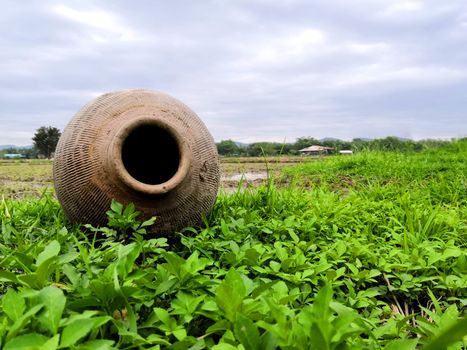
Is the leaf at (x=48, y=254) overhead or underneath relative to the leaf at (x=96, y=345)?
overhead

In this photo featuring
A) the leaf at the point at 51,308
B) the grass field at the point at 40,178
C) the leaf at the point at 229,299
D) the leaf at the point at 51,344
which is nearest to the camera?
the leaf at the point at 51,344

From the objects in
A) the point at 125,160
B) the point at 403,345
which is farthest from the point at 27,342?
the point at 125,160

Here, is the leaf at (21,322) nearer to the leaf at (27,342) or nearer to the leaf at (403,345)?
the leaf at (27,342)

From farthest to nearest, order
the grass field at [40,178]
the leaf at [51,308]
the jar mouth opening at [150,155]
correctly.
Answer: the grass field at [40,178], the jar mouth opening at [150,155], the leaf at [51,308]

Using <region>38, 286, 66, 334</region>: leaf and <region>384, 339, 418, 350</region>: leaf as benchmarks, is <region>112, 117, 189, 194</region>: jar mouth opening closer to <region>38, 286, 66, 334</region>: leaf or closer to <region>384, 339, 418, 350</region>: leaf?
<region>38, 286, 66, 334</region>: leaf

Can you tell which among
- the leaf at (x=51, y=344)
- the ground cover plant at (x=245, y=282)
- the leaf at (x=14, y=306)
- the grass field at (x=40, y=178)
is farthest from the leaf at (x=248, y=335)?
the grass field at (x=40, y=178)

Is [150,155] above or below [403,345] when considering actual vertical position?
above

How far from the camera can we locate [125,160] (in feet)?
9.64

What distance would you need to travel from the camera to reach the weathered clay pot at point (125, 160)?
7.91ft

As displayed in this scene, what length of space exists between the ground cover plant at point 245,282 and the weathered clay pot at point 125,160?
15 centimetres

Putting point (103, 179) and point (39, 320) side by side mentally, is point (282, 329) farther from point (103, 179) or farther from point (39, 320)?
point (103, 179)

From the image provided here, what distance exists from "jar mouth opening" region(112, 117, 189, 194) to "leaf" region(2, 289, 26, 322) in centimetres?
128

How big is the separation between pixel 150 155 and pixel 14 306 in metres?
1.98

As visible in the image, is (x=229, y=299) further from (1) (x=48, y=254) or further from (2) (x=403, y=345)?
(1) (x=48, y=254)
